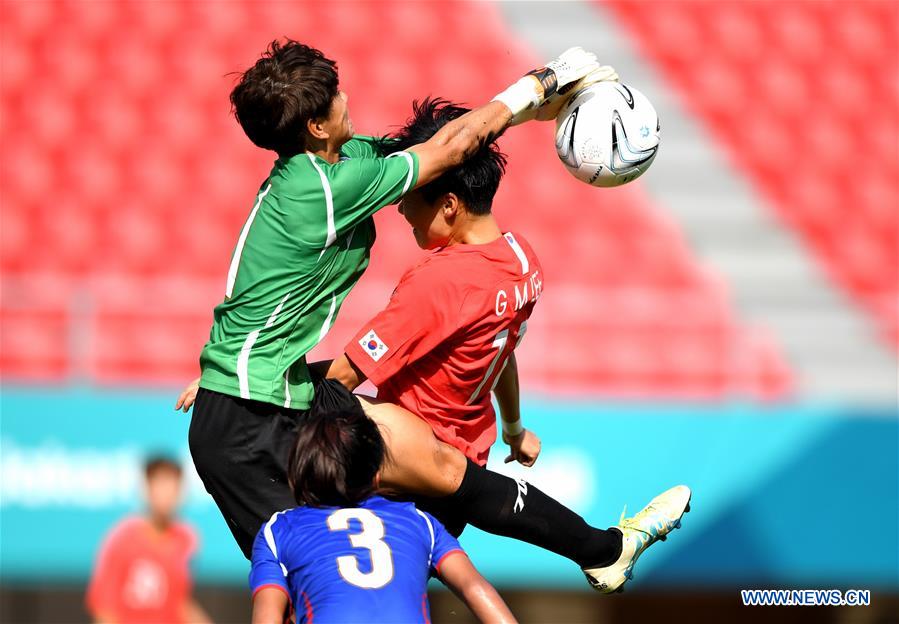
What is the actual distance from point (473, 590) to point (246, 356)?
1.07m

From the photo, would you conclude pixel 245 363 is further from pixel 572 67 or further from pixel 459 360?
pixel 572 67

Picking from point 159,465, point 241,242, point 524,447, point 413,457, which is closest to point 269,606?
point 413,457

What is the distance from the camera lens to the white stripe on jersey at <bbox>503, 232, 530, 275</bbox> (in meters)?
4.35

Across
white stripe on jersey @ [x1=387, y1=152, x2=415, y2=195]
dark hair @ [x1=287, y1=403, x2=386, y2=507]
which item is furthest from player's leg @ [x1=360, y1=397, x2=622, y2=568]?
white stripe on jersey @ [x1=387, y1=152, x2=415, y2=195]

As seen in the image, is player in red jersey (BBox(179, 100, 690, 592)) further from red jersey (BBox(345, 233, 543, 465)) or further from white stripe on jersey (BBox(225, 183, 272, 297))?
white stripe on jersey (BBox(225, 183, 272, 297))

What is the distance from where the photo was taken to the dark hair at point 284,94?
158 inches

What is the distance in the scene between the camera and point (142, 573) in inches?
312

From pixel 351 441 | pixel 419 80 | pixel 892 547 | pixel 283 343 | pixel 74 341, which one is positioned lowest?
pixel 351 441

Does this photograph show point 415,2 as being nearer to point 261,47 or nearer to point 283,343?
point 261,47

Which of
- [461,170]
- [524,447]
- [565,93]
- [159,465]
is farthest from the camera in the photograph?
[159,465]

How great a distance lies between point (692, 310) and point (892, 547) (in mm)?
1924

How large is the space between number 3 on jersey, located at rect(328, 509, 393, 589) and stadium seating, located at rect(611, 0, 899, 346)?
7767mm

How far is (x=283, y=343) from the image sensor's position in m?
→ 4.06

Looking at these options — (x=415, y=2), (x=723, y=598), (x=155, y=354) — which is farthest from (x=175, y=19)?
(x=723, y=598)
